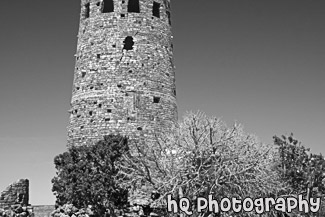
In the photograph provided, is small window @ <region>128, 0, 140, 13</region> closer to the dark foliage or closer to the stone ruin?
the dark foliage

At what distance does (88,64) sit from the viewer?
79.0 ft

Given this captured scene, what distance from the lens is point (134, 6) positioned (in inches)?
1040

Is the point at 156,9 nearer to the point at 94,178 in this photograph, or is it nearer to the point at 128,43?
Result: the point at 128,43

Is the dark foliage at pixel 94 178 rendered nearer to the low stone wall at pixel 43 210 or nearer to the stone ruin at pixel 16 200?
the stone ruin at pixel 16 200

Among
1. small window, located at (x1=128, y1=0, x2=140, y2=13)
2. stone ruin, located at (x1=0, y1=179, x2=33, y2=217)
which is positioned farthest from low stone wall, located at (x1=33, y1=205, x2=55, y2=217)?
small window, located at (x1=128, y1=0, x2=140, y2=13)

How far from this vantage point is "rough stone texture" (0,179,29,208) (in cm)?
1989

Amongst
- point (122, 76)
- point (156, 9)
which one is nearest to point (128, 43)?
point (122, 76)

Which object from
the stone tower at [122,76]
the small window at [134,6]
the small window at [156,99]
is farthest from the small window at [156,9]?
the small window at [156,99]

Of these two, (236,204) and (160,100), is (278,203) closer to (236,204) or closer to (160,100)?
(236,204)

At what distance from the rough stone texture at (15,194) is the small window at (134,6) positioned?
1086cm

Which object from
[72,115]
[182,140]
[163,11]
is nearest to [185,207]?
[182,140]

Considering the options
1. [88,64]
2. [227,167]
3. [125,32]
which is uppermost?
[125,32]

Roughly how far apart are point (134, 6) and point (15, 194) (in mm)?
11922

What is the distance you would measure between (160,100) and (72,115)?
4.44 meters
